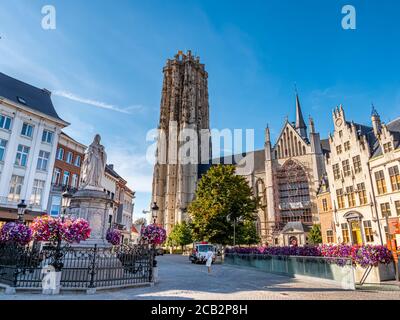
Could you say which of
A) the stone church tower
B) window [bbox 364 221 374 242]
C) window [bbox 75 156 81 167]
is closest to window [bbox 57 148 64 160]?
window [bbox 75 156 81 167]

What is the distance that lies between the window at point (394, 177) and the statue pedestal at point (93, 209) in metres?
26.2

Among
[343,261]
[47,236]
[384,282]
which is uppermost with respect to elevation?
[47,236]

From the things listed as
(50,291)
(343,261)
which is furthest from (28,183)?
(343,261)

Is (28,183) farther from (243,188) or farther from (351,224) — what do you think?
(351,224)

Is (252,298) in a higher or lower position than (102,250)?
lower

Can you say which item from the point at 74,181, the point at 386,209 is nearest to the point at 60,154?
the point at 74,181

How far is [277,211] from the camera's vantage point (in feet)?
186

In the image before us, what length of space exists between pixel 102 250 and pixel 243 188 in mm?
23530

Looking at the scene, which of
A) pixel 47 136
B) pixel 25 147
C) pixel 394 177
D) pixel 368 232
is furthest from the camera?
pixel 47 136

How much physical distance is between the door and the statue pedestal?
2824 cm

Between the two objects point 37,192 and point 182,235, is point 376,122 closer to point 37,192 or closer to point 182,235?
point 37,192

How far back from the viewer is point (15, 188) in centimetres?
2567

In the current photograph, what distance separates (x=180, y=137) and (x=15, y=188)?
53.9m

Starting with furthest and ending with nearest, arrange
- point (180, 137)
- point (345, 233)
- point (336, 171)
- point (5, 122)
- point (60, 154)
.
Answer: point (180, 137) < point (336, 171) < point (60, 154) < point (345, 233) < point (5, 122)
